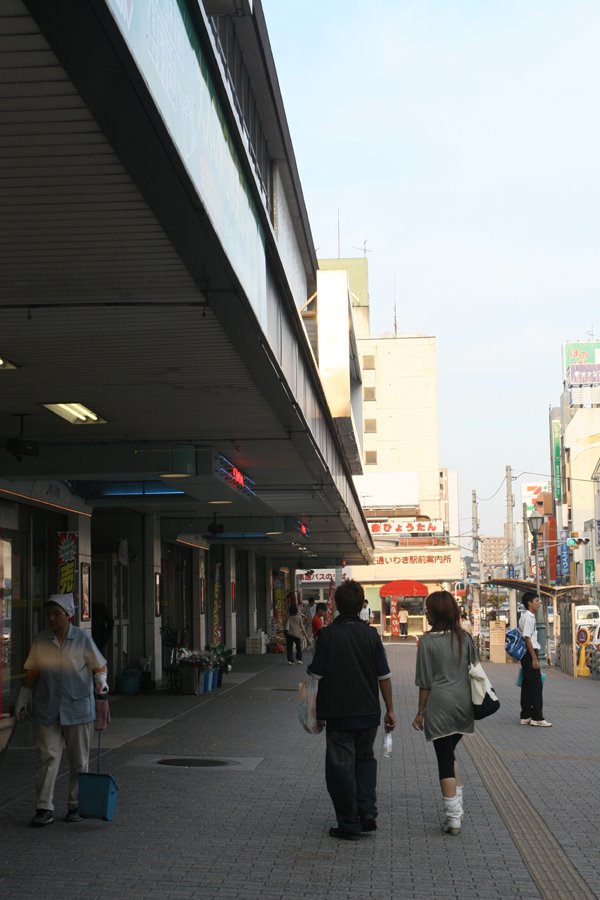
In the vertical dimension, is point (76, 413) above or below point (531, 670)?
above

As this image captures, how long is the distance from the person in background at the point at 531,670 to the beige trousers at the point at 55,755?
25.9 feet

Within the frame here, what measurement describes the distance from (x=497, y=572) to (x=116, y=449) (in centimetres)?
17281

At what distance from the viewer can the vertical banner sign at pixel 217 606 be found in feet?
105

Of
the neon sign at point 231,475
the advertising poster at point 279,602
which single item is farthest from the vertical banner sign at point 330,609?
the neon sign at point 231,475

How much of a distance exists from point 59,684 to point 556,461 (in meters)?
113

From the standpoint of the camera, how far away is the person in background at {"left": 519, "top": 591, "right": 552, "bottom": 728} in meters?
15.5

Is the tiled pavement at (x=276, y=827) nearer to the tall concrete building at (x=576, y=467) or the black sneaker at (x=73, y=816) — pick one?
the black sneaker at (x=73, y=816)

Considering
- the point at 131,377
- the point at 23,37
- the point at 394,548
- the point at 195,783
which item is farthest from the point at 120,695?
the point at 394,548

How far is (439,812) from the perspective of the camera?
366 inches

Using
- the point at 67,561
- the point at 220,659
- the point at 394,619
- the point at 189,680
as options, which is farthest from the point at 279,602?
the point at 67,561

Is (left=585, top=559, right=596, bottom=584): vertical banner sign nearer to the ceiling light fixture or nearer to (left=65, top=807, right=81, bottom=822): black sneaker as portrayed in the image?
the ceiling light fixture

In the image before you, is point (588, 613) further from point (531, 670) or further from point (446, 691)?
point (446, 691)

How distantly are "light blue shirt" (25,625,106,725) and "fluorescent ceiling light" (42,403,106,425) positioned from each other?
3.07 meters

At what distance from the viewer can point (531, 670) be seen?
618 inches
